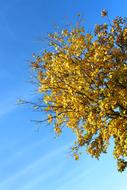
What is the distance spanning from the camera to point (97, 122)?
34781 millimetres

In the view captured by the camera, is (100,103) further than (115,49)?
No

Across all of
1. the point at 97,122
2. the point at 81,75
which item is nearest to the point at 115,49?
the point at 81,75

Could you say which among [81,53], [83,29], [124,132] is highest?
[83,29]

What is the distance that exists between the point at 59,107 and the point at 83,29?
26.2 ft

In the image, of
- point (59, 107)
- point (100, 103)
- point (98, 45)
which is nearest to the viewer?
point (100, 103)

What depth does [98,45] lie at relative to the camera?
36250mm

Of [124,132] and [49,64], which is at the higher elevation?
[49,64]

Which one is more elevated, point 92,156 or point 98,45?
point 98,45

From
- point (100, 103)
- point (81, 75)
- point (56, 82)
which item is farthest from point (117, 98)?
point (56, 82)

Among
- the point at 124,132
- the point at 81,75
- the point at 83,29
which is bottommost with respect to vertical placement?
the point at 124,132

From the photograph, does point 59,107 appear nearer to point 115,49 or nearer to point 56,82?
point 56,82

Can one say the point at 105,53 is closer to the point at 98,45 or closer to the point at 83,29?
the point at 98,45

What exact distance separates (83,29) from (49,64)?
477 centimetres

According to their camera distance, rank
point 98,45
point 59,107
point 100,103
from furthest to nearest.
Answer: point 59,107 → point 98,45 → point 100,103
